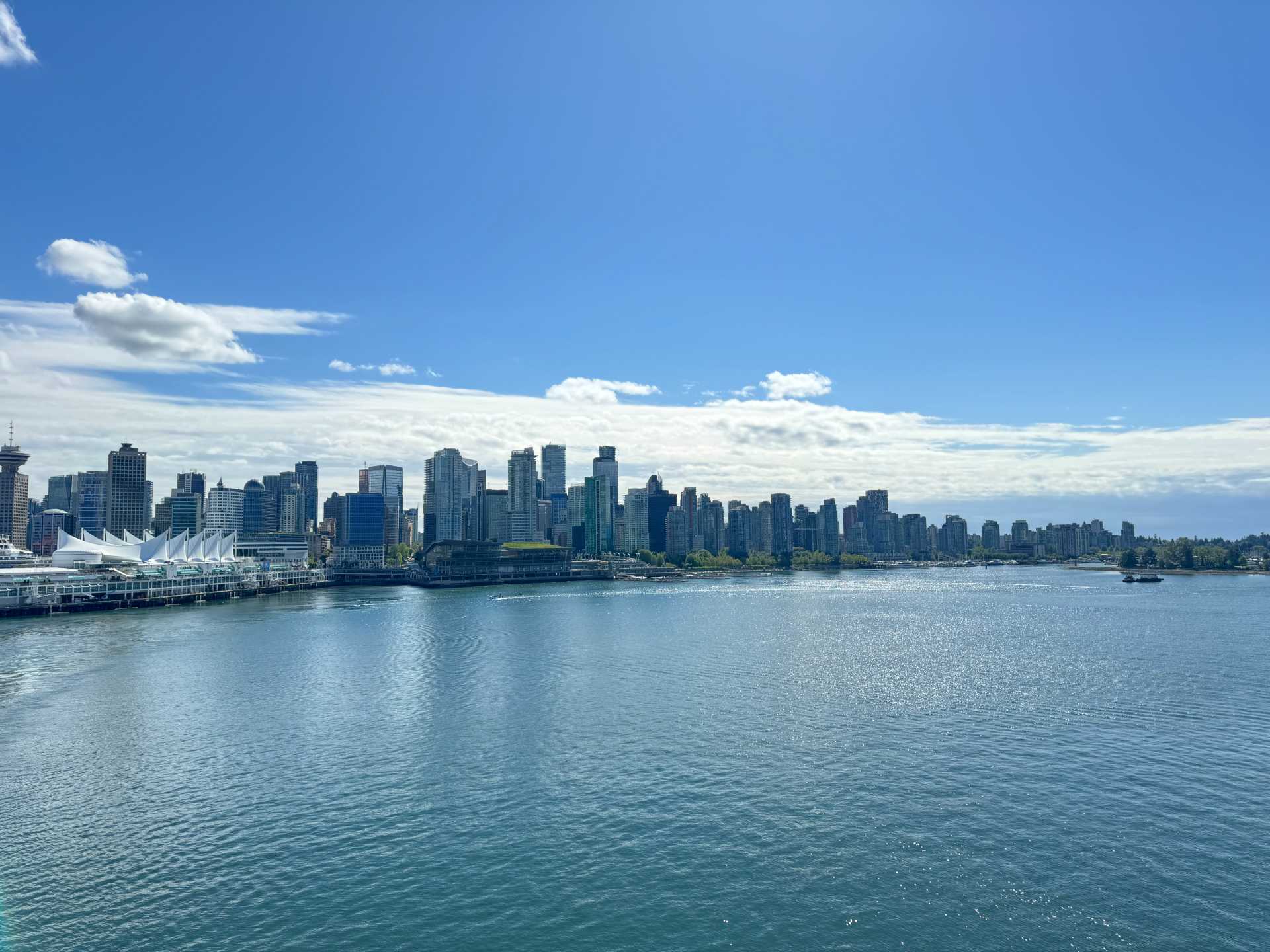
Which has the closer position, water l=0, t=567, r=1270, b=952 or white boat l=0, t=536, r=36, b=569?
water l=0, t=567, r=1270, b=952

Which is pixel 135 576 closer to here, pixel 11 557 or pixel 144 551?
pixel 11 557

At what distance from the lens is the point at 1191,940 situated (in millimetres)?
22562

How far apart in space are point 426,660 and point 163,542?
128 m

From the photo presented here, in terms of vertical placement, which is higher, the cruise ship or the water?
the cruise ship

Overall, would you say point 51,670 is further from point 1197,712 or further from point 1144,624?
point 1144,624

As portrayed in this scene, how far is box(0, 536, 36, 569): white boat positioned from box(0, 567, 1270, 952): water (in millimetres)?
91471

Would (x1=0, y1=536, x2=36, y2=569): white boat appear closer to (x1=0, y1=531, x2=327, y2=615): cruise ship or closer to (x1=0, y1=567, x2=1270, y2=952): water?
(x1=0, y1=531, x2=327, y2=615): cruise ship

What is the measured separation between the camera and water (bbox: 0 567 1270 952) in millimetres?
23938

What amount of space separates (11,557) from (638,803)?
160m

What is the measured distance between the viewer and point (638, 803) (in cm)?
3328

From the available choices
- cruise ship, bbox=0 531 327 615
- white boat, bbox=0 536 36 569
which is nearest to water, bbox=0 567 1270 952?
cruise ship, bbox=0 531 327 615

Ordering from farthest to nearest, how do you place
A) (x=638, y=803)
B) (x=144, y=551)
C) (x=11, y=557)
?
1. (x=144, y=551)
2. (x=11, y=557)
3. (x=638, y=803)

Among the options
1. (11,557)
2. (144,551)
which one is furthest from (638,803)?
(144,551)

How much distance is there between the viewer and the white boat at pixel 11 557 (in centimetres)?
14262
